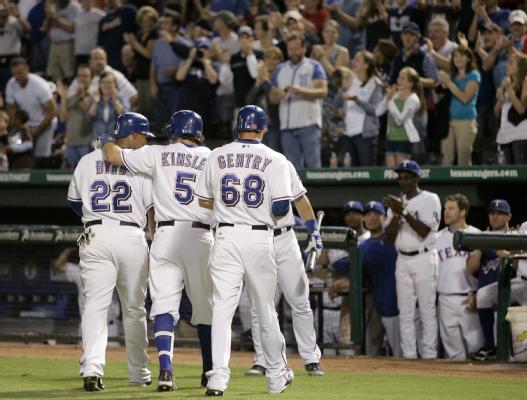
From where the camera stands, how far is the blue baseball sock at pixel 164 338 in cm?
774

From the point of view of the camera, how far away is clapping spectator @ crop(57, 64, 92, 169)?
46.2ft

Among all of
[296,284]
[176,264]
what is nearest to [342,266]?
[296,284]

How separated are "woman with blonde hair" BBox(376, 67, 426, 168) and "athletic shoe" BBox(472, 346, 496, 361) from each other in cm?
225

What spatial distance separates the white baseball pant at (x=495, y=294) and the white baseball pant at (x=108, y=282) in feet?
12.9

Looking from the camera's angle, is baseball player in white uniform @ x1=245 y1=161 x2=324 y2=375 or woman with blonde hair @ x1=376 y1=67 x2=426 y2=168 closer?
baseball player in white uniform @ x1=245 y1=161 x2=324 y2=375

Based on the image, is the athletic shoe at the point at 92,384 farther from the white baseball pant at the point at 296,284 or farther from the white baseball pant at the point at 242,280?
the white baseball pant at the point at 296,284

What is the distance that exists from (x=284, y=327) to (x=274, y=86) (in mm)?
2798

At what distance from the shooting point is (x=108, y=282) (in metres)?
8.02

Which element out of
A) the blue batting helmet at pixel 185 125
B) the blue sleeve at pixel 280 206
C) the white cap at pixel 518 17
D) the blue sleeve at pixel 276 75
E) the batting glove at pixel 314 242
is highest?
the white cap at pixel 518 17

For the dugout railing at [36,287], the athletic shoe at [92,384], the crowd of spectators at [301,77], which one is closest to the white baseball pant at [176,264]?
the athletic shoe at [92,384]

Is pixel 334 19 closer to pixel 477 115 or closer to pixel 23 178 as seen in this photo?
pixel 477 115

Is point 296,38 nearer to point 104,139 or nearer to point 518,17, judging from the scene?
point 518,17

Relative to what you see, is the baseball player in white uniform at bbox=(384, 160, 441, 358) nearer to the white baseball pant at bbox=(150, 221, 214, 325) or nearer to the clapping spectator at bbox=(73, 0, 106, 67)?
the white baseball pant at bbox=(150, 221, 214, 325)

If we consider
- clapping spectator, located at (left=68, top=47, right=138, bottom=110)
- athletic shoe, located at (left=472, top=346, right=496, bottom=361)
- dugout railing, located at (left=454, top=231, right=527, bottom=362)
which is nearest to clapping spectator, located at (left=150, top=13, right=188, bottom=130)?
clapping spectator, located at (left=68, top=47, right=138, bottom=110)
